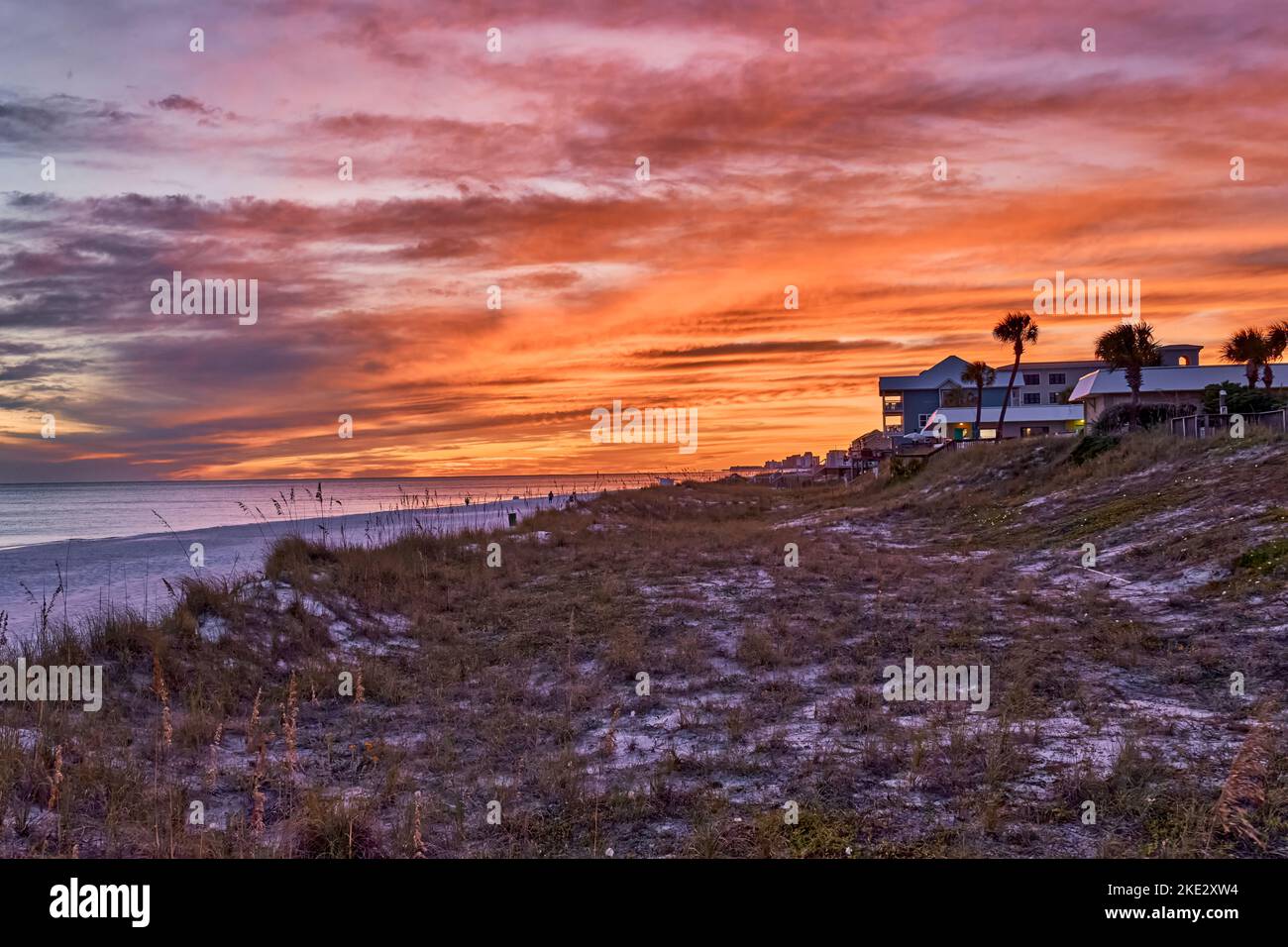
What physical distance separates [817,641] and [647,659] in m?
2.48

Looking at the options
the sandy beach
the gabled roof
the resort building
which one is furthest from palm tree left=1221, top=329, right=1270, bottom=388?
the sandy beach

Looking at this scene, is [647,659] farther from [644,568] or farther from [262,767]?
[644,568]

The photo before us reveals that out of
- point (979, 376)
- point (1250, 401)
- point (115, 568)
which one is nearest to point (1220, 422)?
point (1250, 401)

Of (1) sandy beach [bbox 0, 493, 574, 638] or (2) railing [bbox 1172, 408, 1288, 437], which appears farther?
(2) railing [bbox 1172, 408, 1288, 437]

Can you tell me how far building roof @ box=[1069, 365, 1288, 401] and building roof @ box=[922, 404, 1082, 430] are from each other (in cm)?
1084

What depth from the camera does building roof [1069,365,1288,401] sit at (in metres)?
54.4

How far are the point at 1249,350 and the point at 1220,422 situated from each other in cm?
2228

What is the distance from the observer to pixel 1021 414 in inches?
2709

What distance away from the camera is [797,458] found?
159 meters

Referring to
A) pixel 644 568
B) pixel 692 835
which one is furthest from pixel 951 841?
pixel 644 568

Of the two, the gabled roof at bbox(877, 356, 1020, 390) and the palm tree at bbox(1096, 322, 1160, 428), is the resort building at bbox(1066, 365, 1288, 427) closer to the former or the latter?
the palm tree at bbox(1096, 322, 1160, 428)

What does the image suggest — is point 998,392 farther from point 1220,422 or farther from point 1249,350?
point 1220,422

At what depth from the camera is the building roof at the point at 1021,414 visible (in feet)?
222

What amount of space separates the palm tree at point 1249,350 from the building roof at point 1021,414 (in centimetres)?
1867
